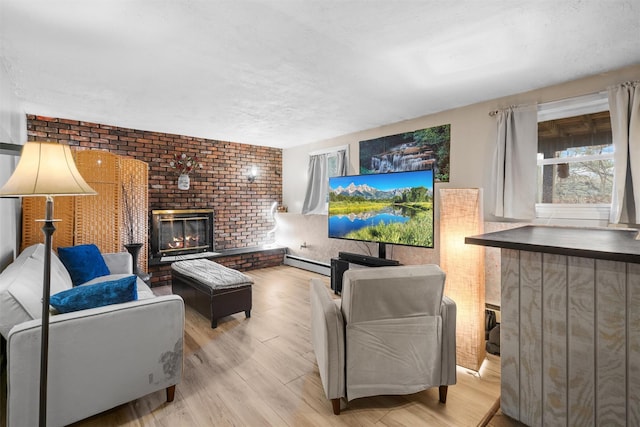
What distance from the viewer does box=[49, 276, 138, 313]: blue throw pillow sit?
1638mm

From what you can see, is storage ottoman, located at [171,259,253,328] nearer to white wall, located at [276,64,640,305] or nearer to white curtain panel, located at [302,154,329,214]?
white wall, located at [276,64,640,305]

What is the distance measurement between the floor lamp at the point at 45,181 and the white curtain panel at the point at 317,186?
413 centimetres

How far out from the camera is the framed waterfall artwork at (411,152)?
3.69 meters

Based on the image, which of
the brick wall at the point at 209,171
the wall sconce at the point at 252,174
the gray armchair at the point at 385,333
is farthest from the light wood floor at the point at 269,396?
the wall sconce at the point at 252,174

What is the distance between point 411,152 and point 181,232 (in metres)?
3.84

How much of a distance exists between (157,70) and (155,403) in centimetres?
253

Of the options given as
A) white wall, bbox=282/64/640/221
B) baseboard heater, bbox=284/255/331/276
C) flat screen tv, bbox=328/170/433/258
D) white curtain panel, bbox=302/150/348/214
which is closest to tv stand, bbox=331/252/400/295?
flat screen tv, bbox=328/170/433/258

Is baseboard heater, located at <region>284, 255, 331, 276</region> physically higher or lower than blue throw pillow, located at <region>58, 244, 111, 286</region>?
lower

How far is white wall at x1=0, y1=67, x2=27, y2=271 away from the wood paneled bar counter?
136 inches

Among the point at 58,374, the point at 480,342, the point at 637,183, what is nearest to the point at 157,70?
the point at 58,374

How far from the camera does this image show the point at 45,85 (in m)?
2.82

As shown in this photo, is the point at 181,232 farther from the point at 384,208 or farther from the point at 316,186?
the point at 384,208

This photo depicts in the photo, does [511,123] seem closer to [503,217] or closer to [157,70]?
[503,217]

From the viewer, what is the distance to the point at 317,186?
215 inches
